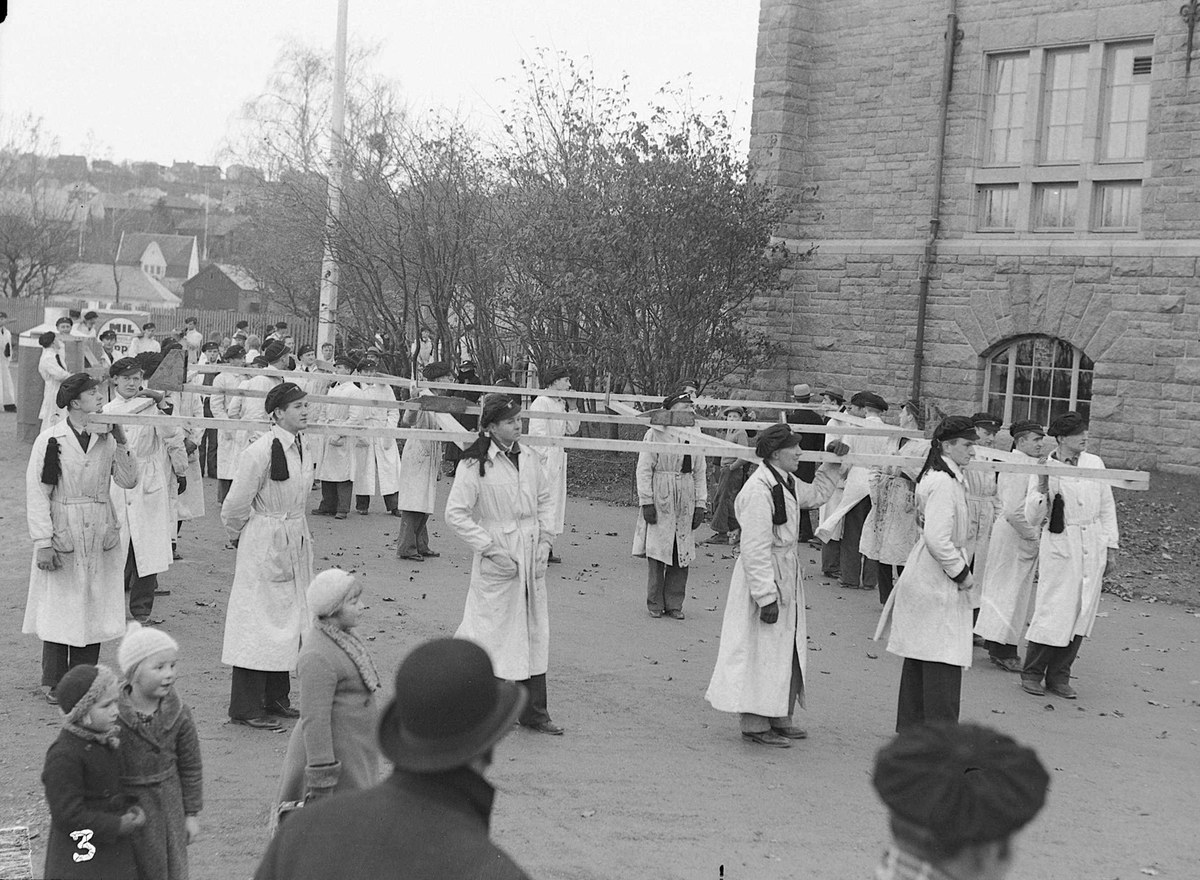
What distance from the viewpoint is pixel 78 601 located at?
8.23 m

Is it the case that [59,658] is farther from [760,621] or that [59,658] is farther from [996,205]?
[996,205]

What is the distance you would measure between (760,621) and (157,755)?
4.13 meters

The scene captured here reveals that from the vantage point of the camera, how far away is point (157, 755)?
16.3ft

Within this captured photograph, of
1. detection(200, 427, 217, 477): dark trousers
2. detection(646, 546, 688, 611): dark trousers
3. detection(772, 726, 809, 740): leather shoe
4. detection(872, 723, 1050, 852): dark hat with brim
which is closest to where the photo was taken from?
detection(872, 723, 1050, 852): dark hat with brim

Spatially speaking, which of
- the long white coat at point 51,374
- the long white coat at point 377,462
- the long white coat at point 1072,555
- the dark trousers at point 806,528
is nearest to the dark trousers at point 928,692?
the long white coat at point 1072,555

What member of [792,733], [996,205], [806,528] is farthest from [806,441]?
[792,733]

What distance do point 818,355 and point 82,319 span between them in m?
12.5

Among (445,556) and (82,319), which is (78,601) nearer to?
(445,556)

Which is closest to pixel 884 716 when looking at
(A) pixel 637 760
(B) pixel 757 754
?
(B) pixel 757 754

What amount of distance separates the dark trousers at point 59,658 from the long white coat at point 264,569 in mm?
982

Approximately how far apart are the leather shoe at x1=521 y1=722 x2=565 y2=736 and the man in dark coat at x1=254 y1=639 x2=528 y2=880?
219 inches

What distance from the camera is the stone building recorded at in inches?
681

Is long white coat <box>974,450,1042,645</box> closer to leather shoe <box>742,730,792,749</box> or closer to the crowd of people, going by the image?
the crowd of people

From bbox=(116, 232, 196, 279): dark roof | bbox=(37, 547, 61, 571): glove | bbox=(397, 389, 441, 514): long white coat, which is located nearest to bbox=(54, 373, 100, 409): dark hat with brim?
bbox=(37, 547, 61, 571): glove
